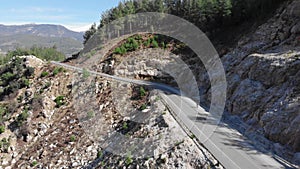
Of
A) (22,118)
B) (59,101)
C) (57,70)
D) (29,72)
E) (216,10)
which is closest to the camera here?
(22,118)

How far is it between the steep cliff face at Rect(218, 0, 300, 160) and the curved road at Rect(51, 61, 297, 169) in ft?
6.94

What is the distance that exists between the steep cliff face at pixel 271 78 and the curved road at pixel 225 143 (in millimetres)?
2116

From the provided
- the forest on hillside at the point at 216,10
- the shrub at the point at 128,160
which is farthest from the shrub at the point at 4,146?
the forest on hillside at the point at 216,10

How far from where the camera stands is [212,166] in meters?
18.8

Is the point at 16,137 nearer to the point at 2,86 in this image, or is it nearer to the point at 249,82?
the point at 2,86

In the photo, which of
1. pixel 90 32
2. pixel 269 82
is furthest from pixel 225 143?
pixel 90 32

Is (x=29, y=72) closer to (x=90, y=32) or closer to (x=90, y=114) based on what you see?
(x=90, y=114)

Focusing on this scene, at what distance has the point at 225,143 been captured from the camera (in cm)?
2228

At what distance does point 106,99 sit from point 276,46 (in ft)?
73.0

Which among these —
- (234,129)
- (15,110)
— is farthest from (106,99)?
(234,129)

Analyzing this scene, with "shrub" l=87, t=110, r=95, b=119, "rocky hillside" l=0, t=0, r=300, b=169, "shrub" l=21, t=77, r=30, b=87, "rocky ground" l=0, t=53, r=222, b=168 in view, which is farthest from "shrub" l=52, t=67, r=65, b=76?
"shrub" l=87, t=110, r=95, b=119

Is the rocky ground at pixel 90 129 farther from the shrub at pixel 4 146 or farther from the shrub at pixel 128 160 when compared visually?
the shrub at pixel 4 146

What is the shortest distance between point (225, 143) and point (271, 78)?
8.76m

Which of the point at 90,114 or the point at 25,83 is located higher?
the point at 25,83
